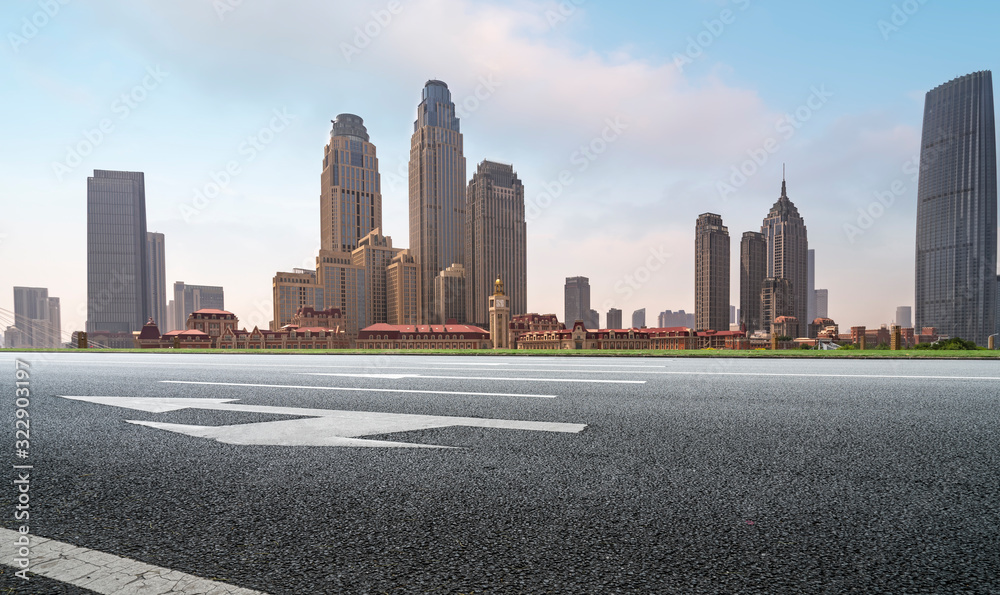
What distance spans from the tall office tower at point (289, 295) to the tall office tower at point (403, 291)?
32163mm

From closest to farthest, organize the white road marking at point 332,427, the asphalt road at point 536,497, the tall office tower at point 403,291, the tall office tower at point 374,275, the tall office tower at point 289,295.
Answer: the asphalt road at point 536,497
the white road marking at point 332,427
the tall office tower at point 289,295
the tall office tower at point 403,291
the tall office tower at point 374,275

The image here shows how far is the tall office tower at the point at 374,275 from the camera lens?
187 m

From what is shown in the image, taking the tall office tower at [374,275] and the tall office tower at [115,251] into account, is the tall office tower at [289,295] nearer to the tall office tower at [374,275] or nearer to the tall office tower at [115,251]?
the tall office tower at [374,275]

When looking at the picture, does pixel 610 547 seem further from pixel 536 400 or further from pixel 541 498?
pixel 536 400

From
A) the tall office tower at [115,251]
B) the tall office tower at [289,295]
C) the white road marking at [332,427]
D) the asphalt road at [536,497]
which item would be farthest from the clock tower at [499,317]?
the tall office tower at [115,251]

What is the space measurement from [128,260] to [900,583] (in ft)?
788

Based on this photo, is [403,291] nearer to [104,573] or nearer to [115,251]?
[115,251]

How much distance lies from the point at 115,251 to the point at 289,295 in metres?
87.2

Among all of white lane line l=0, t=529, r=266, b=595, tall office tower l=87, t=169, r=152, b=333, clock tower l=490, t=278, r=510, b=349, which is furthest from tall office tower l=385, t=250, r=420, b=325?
white lane line l=0, t=529, r=266, b=595

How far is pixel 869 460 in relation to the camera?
3.94 meters

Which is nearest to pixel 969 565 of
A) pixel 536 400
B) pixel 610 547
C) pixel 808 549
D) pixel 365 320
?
pixel 808 549

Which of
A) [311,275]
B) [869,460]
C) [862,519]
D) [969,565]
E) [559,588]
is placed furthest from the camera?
[311,275]

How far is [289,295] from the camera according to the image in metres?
156

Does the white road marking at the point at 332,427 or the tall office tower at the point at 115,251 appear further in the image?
the tall office tower at the point at 115,251
